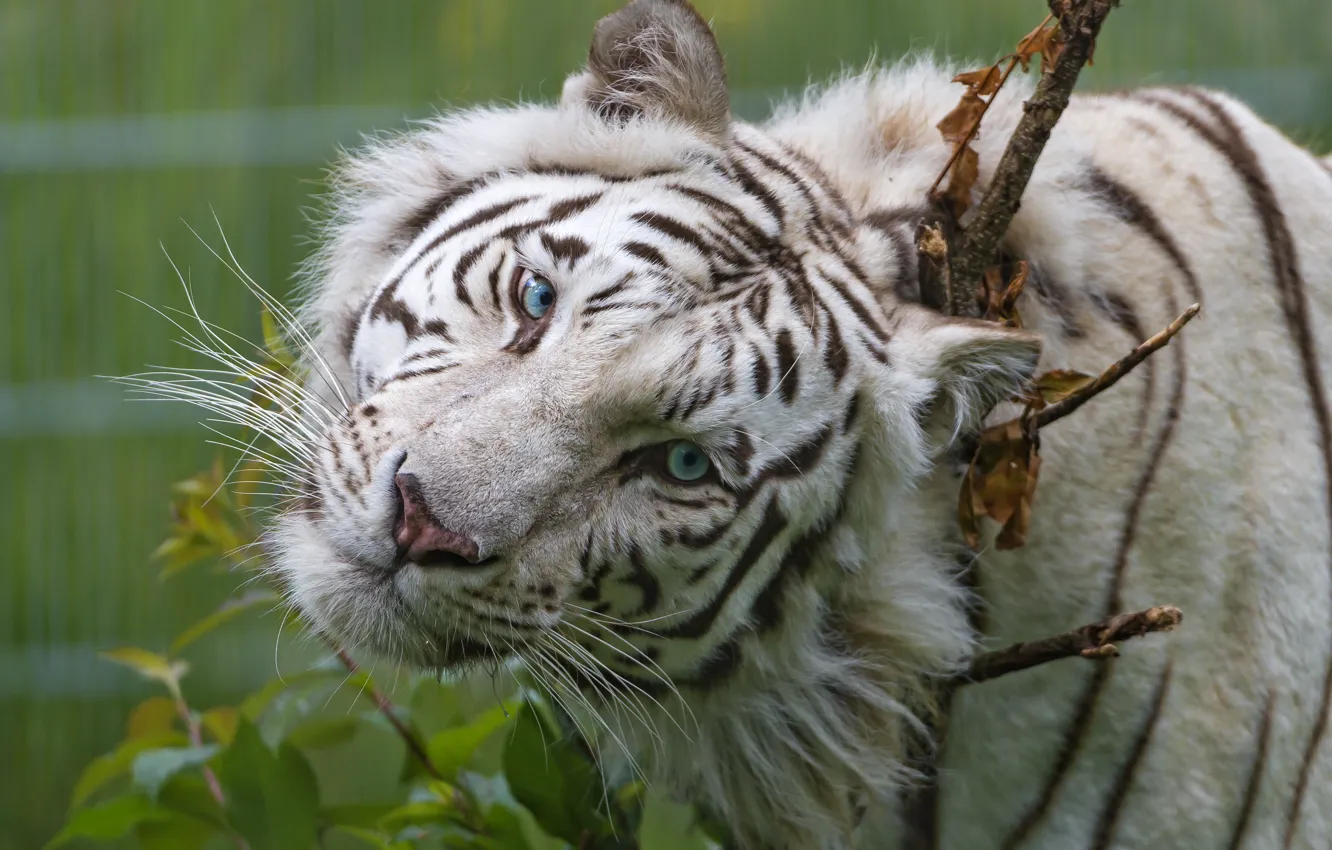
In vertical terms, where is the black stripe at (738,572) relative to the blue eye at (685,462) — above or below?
below

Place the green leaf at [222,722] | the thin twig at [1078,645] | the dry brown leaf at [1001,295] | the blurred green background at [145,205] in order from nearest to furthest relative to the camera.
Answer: the thin twig at [1078,645] < the dry brown leaf at [1001,295] < the green leaf at [222,722] < the blurred green background at [145,205]

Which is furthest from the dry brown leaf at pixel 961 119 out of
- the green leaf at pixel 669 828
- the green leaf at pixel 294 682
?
the green leaf at pixel 294 682

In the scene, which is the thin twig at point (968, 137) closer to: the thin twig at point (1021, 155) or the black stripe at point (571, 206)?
the thin twig at point (1021, 155)

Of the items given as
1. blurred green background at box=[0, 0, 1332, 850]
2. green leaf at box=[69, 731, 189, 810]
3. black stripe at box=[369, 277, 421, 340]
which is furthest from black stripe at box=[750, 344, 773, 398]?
blurred green background at box=[0, 0, 1332, 850]

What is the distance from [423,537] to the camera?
708 millimetres

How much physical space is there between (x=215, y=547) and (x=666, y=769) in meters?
0.49

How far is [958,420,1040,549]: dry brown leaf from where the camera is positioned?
79cm

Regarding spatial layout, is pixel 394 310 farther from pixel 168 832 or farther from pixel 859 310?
pixel 168 832

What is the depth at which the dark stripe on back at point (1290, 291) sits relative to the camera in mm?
864

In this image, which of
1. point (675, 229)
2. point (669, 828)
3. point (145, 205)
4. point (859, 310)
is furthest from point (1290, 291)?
point (145, 205)

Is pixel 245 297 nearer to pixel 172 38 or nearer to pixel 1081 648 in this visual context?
pixel 172 38

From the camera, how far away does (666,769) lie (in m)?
0.89

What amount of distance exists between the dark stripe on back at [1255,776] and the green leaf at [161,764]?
0.76 m

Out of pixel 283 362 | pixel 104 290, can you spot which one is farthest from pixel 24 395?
pixel 283 362
